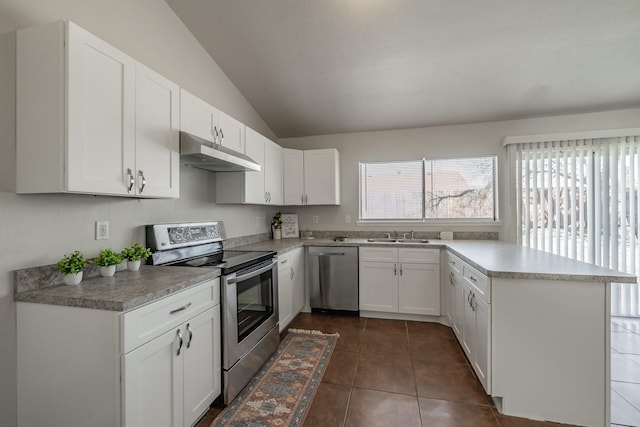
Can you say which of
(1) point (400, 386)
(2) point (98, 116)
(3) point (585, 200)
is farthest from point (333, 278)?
(3) point (585, 200)

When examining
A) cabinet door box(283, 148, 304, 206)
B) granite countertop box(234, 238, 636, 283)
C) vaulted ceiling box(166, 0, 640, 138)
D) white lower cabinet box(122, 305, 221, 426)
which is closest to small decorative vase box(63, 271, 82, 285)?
white lower cabinet box(122, 305, 221, 426)

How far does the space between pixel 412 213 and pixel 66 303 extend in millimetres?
3602

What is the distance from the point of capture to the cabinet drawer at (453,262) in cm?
258

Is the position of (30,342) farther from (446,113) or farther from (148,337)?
(446,113)

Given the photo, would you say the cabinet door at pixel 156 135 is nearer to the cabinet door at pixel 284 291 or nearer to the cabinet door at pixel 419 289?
the cabinet door at pixel 284 291

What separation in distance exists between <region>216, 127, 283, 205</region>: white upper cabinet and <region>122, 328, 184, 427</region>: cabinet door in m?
1.58

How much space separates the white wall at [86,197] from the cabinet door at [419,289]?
2185 mm

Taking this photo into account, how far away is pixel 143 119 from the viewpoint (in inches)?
64.6

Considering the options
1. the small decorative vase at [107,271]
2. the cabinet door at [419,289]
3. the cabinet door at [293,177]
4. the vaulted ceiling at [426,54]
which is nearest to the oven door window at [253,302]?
the small decorative vase at [107,271]

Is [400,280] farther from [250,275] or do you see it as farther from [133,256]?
[133,256]

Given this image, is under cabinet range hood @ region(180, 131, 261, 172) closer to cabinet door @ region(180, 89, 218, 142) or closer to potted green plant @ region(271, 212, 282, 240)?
cabinet door @ region(180, 89, 218, 142)

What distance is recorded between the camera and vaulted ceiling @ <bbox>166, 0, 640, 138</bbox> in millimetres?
2209

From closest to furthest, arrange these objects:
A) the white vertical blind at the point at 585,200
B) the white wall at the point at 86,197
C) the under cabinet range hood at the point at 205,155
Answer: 1. the white wall at the point at 86,197
2. the under cabinet range hood at the point at 205,155
3. the white vertical blind at the point at 585,200

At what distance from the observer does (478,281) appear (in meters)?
2.03
